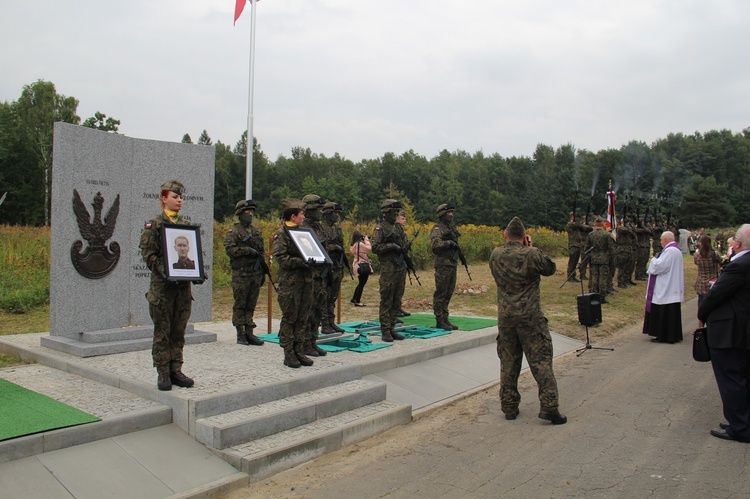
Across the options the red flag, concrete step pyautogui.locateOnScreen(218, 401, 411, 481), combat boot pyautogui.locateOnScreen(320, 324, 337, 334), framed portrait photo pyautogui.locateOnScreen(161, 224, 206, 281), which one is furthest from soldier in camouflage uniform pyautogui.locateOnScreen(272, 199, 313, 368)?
the red flag

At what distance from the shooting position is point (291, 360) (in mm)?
7203

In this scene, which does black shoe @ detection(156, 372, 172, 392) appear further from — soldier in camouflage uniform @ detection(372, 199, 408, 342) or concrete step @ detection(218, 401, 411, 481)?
soldier in camouflage uniform @ detection(372, 199, 408, 342)

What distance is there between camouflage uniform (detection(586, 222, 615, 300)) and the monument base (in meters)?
11.9

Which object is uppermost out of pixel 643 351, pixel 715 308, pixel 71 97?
pixel 71 97

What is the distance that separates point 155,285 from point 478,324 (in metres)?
7.26

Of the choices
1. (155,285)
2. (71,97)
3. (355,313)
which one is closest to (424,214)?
(71,97)

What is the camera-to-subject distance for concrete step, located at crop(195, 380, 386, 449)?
523 cm

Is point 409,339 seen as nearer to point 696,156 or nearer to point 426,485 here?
→ point 426,485

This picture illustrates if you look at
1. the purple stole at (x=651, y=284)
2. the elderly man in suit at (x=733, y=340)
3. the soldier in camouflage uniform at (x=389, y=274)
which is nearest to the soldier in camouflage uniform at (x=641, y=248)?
the purple stole at (x=651, y=284)

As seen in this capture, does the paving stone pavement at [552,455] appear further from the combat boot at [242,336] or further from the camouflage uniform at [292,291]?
the combat boot at [242,336]

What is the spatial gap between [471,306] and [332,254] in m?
6.69

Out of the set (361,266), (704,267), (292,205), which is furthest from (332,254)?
(704,267)

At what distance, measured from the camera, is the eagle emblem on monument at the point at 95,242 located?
8016 millimetres

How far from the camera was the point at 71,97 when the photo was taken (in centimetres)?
4144
